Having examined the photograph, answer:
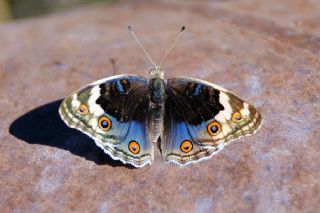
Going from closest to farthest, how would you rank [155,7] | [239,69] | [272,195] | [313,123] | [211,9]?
[272,195], [313,123], [239,69], [211,9], [155,7]

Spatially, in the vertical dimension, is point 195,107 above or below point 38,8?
above

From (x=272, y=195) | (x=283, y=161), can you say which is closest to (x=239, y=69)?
(x=283, y=161)

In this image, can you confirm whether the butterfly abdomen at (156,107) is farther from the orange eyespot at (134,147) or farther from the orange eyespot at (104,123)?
the orange eyespot at (104,123)

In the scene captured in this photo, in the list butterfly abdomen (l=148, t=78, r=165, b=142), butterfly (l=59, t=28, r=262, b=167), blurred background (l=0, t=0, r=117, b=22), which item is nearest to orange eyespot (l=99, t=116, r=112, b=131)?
butterfly (l=59, t=28, r=262, b=167)

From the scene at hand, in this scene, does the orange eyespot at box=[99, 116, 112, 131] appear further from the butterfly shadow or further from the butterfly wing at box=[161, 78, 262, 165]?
the butterfly wing at box=[161, 78, 262, 165]

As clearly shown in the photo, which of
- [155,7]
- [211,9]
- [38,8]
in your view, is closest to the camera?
[211,9]

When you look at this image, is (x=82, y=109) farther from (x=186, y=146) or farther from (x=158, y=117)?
(x=186, y=146)

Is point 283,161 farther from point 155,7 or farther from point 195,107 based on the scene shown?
point 155,7
